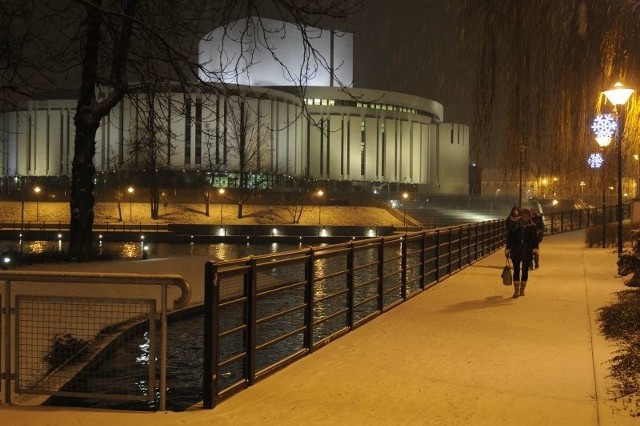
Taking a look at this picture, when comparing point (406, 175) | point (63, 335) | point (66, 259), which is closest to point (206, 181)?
point (406, 175)

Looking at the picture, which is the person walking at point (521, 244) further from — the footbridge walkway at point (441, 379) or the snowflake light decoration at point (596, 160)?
the snowflake light decoration at point (596, 160)

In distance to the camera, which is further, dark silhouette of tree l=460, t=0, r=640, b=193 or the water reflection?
the water reflection

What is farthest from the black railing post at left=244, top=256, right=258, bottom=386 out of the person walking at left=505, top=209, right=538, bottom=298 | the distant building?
the distant building

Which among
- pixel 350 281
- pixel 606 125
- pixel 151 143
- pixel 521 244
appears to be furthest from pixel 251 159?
pixel 350 281

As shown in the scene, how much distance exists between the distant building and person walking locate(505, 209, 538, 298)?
66934mm

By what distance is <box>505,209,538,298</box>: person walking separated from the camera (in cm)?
1446

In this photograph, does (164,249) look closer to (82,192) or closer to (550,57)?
(82,192)

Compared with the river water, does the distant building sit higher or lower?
higher

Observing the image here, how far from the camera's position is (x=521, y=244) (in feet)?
47.7

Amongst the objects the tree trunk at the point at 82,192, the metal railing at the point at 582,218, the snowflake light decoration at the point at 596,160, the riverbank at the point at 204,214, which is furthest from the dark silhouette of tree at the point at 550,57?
the riverbank at the point at 204,214

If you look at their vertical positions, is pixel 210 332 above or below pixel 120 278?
below

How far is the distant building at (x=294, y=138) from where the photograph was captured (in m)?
90.1

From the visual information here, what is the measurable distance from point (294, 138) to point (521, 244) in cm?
9303

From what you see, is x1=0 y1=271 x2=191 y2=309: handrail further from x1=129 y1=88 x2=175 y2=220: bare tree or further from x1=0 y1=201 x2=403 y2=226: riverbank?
x1=0 y1=201 x2=403 y2=226: riverbank
